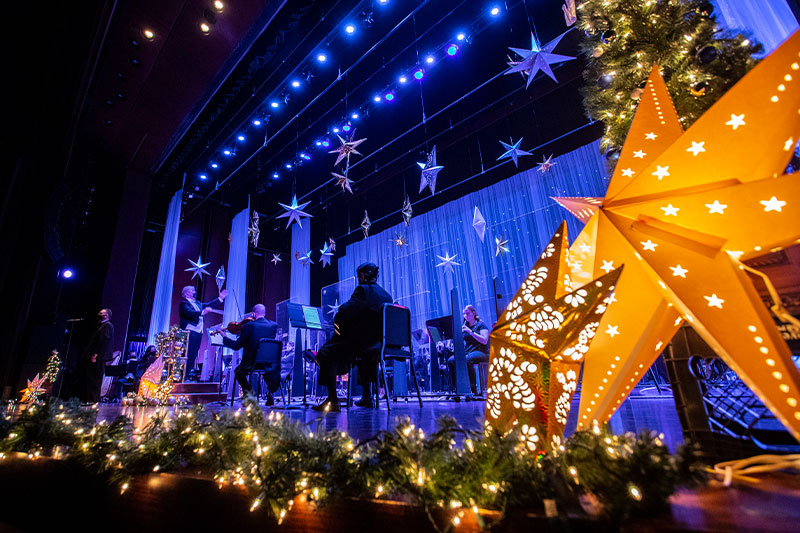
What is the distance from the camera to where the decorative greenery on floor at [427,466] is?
0.64 m

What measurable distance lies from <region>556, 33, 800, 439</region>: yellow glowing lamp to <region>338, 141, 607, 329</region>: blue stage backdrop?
612cm

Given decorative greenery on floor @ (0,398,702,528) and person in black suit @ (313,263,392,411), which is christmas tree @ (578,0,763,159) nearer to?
decorative greenery on floor @ (0,398,702,528)

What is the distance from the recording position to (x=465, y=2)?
5684mm

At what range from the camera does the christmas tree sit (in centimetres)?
145

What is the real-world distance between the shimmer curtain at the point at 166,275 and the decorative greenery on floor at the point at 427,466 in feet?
31.1

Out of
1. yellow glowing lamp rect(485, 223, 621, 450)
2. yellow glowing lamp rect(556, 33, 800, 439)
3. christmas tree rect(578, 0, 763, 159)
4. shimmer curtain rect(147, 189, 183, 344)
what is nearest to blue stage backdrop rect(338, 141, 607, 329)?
christmas tree rect(578, 0, 763, 159)

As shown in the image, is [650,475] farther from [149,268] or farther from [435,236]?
[149,268]

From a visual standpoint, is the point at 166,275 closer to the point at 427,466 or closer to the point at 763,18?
the point at 427,466

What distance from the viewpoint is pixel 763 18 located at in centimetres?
191

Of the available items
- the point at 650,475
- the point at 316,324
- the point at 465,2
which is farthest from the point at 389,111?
the point at 650,475

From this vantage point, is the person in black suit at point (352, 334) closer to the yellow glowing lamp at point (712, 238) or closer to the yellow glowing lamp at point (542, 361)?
the yellow glowing lamp at point (542, 361)

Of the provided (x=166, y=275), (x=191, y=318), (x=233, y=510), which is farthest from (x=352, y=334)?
(x=166, y=275)

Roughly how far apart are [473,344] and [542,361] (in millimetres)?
5145

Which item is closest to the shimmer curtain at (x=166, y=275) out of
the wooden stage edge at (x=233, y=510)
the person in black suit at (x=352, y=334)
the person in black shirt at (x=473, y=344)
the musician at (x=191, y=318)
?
the musician at (x=191, y=318)
